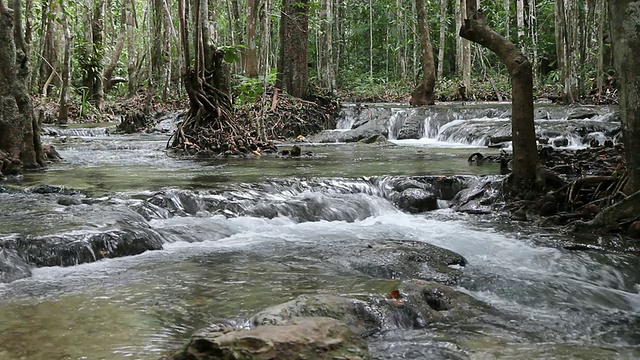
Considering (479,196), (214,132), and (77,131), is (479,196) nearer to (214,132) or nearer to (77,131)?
(214,132)

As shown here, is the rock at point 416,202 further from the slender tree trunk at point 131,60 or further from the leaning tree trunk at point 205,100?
the slender tree trunk at point 131,60

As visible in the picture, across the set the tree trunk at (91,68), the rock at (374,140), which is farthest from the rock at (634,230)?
the tree trunk at (91,68)

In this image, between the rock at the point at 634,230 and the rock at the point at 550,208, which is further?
the rock at the point at 550,208

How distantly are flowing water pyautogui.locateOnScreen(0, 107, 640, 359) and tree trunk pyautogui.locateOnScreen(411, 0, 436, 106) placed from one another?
984cm

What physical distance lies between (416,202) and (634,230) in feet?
9.22

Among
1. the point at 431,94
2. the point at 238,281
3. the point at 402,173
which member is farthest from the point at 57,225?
the point at 431,94

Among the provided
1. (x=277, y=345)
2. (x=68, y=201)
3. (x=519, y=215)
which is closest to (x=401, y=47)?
(x=519, y=215)

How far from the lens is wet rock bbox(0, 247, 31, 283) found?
185 inches

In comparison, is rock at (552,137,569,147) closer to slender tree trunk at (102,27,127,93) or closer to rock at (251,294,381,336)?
rock at (251,294,381,336)

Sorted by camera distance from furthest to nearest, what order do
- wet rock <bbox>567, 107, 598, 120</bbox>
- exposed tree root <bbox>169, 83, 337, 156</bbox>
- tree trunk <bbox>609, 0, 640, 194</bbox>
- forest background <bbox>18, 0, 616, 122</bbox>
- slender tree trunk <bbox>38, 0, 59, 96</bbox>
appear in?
1. slender tree trunk <bbox>38, 0, 59, 96</bbox>
2. forest background <bbox>18, 0, 616, 122</bbox>
3. wet rock <bbox>567, 107, 598, 120</bbox>
4. exposed tree root <bbox>169, 83, 337, 156</bbox>
5. tree trunk <bbox>609, 0, 640, 194</bbox>

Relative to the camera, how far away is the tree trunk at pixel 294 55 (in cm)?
1723

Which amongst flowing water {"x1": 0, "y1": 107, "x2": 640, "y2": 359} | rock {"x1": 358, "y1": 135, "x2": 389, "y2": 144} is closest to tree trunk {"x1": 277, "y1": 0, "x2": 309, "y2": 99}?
rock {"x1": 358, "y1": 135, "x2": 389, "y2": 144}

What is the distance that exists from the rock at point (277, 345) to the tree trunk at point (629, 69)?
4.09m

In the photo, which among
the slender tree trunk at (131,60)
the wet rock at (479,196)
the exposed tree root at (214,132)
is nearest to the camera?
the wet rock at (479,196)
